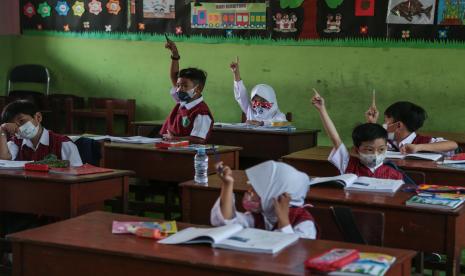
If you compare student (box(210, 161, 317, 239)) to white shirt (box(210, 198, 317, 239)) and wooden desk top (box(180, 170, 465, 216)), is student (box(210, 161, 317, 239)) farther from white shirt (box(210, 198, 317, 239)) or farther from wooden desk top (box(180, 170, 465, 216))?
wooden desk top (box(180, 170, 465, 216))

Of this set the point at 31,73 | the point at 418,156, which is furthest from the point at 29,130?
the point at 31,73

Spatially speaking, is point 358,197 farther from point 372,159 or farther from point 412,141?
point 412,141

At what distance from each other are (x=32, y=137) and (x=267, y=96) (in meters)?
3.25

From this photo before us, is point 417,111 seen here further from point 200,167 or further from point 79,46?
point 79,46

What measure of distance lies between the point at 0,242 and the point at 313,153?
6.46 ft

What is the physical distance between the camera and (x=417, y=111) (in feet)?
16.3

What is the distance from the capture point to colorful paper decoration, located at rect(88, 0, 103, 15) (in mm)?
8688

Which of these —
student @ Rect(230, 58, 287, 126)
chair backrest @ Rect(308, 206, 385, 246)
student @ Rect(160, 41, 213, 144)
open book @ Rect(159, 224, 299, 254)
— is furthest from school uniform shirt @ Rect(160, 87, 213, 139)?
open book @ Rect(159, 224, 299, 254)

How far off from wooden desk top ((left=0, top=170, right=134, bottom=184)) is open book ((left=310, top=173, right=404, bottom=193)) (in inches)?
41.2

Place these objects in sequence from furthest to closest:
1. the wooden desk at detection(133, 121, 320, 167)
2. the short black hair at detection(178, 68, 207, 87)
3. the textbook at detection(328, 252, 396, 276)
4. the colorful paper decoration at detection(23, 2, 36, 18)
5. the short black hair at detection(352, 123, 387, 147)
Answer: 1. the colorful paper decoration at detection(23, 2, 36, 18)
2. the wooden desk at detection(133, 121, 320, 167)
3. the short black hair at detection(178, 68, 207, 87)
4. the short black hair at detection(352, 123, 387, 147)
5. the textbook at detection(328, 252, 396, 276)

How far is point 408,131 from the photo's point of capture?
507 centimetres

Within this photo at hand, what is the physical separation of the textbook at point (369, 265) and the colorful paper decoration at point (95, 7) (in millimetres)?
6721

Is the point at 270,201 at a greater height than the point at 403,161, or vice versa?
the point at 270,201

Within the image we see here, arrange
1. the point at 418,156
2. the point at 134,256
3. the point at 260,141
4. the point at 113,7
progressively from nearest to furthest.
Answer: the point at 134,256 < the point at 418,156 < the point at 260,141 < the point at 113,7
